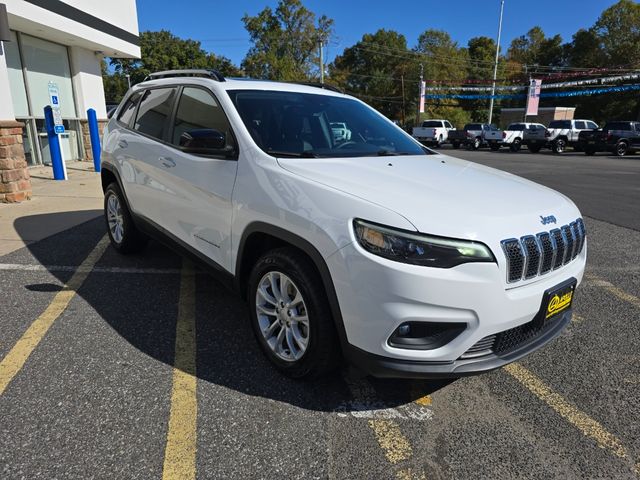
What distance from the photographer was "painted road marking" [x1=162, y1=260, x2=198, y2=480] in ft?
7.04

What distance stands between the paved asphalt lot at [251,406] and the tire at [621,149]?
79.7 feet

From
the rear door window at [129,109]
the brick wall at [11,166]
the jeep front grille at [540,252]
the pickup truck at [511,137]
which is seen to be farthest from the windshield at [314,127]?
the pickup truck at [511,137]

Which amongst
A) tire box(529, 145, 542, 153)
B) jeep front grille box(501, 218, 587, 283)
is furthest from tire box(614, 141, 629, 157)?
jeep front grille box(501, 218, 587, 283)

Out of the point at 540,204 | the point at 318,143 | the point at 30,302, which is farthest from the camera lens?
the point at 30,302

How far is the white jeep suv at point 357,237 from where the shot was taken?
7.06 ft

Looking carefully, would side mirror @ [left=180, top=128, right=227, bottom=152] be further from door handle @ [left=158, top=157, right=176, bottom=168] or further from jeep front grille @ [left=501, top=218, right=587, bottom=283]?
jeep front grille @ [left=501, top=218, right=587, bottom=283]

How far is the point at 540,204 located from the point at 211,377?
219 centimetres

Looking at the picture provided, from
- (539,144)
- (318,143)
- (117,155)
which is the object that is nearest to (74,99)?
(117,155)

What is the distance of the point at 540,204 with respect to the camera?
2.64m

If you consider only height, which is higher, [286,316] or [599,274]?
[286,316]

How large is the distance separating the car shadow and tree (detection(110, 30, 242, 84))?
53822mm

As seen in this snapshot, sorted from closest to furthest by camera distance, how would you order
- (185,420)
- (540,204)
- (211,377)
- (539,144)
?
1. (185,420)
2. (540,204)
3. (211,377)
4. (539,144)

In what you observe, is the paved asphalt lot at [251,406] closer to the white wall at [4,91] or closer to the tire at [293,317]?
the tire at [293,317]

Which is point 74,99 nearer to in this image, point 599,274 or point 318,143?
point 318,143
